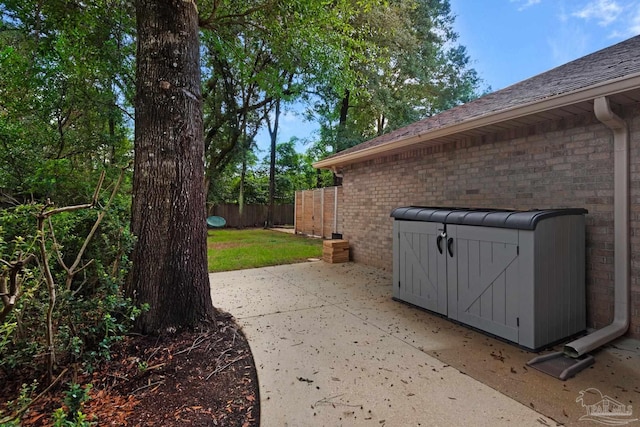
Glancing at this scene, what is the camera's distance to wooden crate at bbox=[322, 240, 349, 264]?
762cm

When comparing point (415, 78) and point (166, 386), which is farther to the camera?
point (415, 78)

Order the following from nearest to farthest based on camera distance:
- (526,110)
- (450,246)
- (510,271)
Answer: (510,271) → (526,110) → (450,246)

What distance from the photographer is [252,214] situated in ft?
65.6

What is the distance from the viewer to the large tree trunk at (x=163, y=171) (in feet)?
9.62

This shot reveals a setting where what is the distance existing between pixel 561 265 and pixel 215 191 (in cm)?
1693

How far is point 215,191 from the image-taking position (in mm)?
17781

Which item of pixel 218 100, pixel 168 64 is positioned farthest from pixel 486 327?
pixel 218 100

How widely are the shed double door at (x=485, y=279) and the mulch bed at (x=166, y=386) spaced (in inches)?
96.8

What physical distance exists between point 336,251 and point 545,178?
4650 millimetres

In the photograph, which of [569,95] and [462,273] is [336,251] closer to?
[462,273]

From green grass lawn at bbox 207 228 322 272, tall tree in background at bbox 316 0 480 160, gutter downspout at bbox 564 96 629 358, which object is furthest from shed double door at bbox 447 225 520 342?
tall tree in background at bbox 316 0 480 160

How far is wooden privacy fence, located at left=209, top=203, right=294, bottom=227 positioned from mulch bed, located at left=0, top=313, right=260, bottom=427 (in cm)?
1676

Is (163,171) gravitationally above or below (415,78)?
below

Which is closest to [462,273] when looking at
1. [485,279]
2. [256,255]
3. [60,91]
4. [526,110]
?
[485,279]
